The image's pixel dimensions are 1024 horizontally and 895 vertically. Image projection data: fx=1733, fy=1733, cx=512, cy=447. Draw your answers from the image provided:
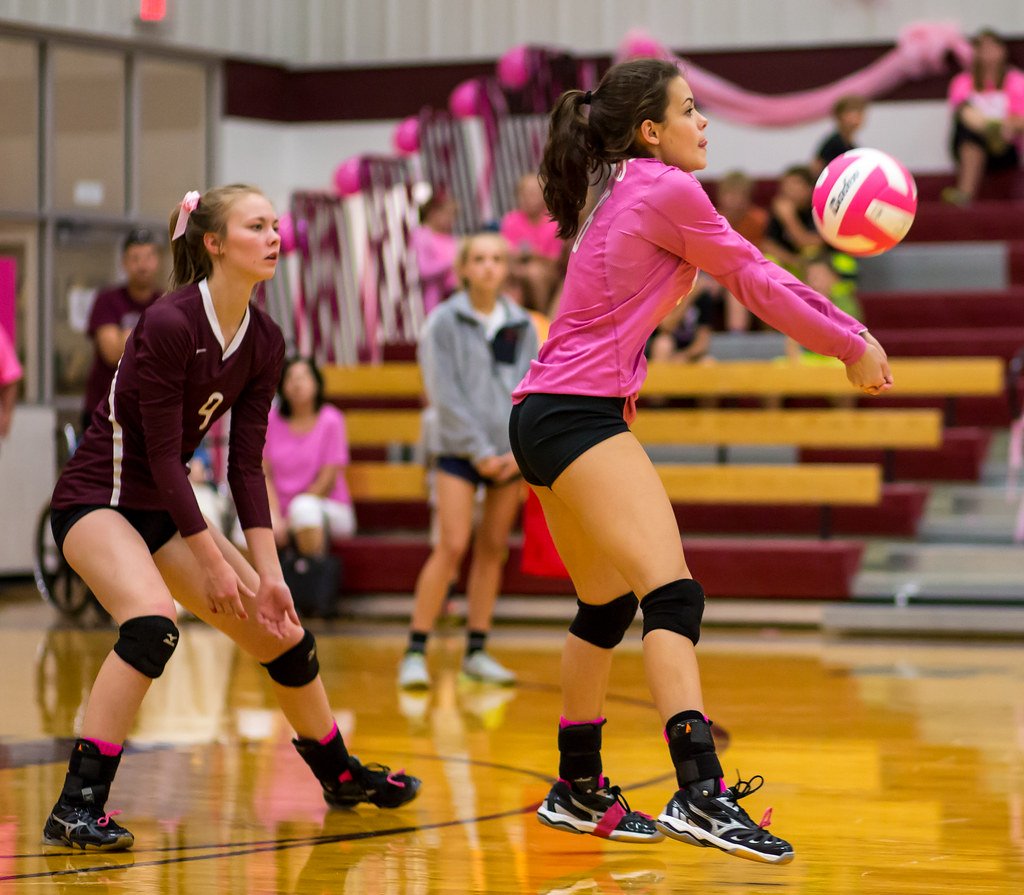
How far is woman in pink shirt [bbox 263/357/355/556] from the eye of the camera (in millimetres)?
8477

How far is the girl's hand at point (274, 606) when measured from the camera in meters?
3.79

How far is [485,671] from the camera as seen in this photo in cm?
645

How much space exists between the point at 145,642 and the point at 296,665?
1.37 feet

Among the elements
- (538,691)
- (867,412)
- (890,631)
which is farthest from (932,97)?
(538,691)

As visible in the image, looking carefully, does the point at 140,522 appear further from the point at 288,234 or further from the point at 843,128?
the point at 843,128

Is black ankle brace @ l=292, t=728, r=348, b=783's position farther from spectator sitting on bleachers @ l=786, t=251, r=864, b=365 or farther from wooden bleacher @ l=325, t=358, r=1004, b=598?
spectator sitting on bleachers @ l=786, t=251, r=864, b=365

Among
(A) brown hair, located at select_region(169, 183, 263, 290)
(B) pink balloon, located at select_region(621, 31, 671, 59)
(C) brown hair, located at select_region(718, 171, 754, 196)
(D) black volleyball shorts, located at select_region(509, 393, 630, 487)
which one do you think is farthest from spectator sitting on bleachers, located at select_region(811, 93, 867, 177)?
(D) black volleyball shorts, located at select_region(509, 393, 630, 487)

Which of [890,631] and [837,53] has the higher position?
[837,53]

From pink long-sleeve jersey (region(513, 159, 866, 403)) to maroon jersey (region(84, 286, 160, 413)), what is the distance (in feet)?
17.1

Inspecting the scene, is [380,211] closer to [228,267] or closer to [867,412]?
[867,412]

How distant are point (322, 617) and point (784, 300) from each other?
566 cm

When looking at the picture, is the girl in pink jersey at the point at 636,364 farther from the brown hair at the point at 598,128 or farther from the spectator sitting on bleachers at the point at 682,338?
the spectator sitting on bleachers at the point at 682,338

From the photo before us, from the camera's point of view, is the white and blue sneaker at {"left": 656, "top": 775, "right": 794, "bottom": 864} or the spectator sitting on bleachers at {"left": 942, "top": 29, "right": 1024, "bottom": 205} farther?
the spectator sitting on bleachers at {"left": 942, "top": 29, "right": 1024, "bottom": 205}

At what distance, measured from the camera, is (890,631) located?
7.81 m
